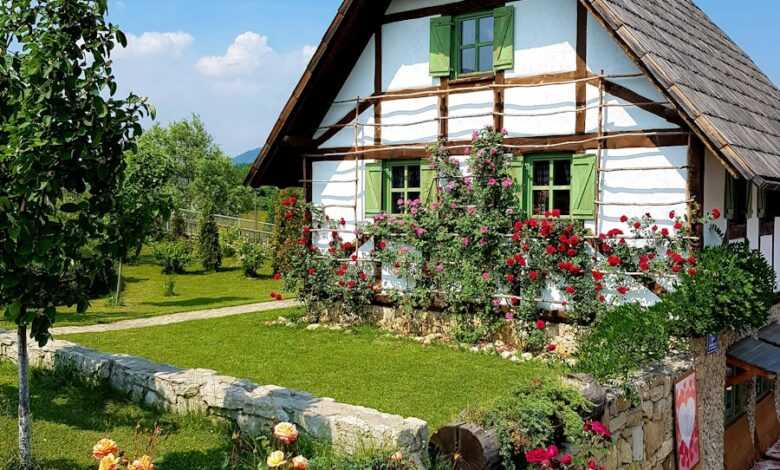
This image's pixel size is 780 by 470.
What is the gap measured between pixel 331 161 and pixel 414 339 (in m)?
3.74

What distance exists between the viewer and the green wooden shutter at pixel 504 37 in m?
10.2

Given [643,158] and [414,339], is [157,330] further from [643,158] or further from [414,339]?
[643,158]

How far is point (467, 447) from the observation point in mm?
4750

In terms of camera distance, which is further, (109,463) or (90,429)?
(90,429)

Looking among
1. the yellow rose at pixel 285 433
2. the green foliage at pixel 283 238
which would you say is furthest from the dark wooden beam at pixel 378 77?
the green foliage at pixel 283 238

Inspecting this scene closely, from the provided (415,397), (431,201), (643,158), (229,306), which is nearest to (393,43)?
(431,201)

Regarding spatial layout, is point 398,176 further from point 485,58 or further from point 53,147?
point 53,147

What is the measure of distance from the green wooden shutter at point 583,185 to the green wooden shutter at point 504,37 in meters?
1.89

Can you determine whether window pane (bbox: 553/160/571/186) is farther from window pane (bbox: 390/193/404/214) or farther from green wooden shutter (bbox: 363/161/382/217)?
green wooden shutter (bbox: 363/161/382/217)

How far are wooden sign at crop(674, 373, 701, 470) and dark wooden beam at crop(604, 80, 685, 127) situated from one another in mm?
3281

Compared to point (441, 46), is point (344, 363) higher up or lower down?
lower down

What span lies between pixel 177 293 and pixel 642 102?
14128 millimetres

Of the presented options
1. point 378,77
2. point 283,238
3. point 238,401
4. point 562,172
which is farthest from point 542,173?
point 283,238

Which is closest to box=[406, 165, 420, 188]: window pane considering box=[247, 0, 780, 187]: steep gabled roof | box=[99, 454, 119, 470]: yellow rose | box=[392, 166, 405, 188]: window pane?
box=[392, 166, 405, 188]: window pane
